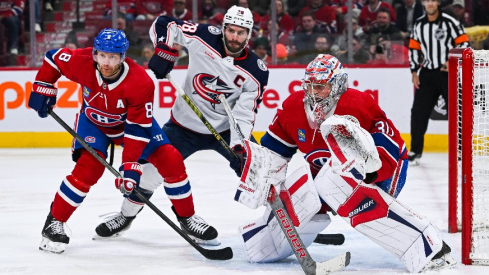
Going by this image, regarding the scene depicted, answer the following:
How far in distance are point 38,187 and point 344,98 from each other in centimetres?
271

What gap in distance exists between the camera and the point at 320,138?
10.9ft

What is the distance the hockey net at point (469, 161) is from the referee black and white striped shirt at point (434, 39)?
2.13 metres

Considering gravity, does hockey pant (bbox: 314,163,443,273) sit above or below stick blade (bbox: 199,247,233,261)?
above

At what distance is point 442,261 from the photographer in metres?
3.29

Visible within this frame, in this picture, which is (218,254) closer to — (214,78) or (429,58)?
(214,78)

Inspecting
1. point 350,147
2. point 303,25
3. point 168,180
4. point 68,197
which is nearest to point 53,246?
point 68,197

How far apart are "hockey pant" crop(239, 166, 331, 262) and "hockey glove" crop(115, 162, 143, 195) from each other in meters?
0.48

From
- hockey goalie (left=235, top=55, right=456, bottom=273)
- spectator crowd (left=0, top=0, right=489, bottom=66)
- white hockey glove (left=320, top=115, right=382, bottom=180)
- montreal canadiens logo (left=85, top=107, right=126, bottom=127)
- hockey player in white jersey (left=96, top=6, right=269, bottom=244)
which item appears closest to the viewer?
white hockey glove (left=320, top=115, right=382, bottom=180)

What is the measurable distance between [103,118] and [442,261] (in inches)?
58.8

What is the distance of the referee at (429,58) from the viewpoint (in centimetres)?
626

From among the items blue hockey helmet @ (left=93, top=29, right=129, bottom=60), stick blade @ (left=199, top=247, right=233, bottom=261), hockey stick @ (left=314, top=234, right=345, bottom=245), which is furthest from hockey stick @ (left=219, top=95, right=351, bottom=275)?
blue hockey helmet @ (left=93, top=29, right=129, bottom=60)

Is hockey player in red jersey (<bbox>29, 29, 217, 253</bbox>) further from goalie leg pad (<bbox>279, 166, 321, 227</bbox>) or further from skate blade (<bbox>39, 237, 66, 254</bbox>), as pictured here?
goalie leg pad (<bbox>279, 166, 321, 227</bbox>)

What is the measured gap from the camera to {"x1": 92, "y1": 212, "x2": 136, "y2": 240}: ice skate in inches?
154

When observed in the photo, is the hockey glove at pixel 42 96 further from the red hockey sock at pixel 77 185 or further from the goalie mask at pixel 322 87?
the goalie mask at pixel 322 87
